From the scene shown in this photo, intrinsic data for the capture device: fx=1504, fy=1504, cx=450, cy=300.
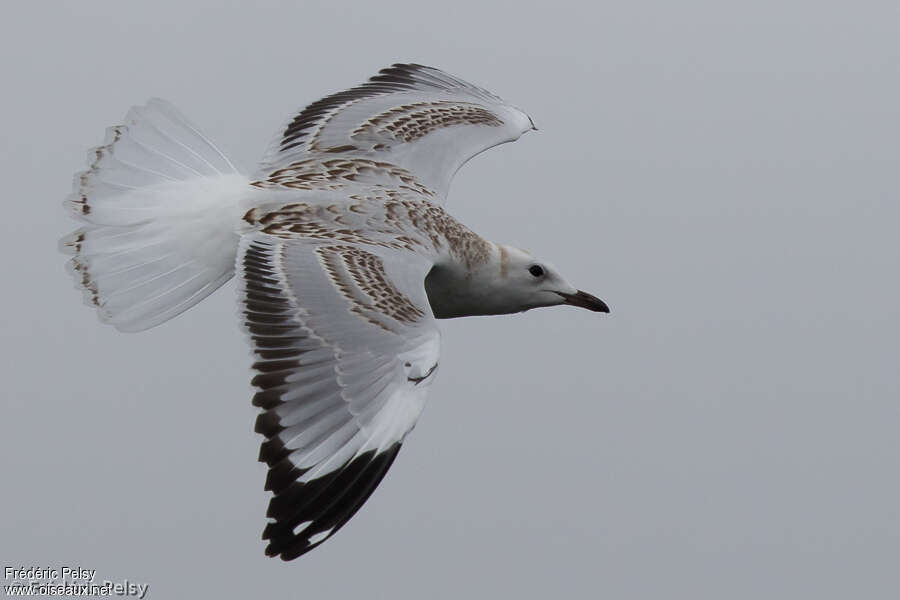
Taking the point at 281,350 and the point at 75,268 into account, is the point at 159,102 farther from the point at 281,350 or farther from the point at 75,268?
the point at 281,350

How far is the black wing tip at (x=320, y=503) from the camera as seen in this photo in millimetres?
5387

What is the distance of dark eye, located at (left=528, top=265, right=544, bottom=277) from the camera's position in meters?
7.37

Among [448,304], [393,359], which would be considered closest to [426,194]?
[448,304]

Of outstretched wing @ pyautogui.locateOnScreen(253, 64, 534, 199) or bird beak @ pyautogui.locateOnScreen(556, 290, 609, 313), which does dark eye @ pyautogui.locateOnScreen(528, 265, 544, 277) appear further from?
outstretched wing @ pyautogui.locateOnScreen(253, 64, 534, 199)

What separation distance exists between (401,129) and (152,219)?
158 cm

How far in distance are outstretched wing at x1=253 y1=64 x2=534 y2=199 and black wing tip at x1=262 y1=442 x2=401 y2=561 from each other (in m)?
2.25

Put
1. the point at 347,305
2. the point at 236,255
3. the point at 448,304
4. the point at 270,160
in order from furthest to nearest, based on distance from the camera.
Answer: the point at 270,160, the point at 448,304, the point at 236,255, the point at 347,305

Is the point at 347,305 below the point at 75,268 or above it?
above

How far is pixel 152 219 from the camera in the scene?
702 centimetres

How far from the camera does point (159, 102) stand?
7.59 meters

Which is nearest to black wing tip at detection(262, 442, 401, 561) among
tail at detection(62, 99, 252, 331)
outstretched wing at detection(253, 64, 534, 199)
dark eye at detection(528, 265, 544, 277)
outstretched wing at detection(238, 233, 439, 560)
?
outstretched wing at detection(238, 233, 439, 560)

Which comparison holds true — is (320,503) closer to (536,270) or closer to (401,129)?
(536,270)

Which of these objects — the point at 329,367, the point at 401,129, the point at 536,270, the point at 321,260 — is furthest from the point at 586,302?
the point at 329,367

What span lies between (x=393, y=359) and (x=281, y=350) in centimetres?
44
